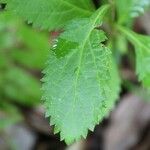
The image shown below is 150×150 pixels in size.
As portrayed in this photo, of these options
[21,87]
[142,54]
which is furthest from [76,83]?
[21,87]

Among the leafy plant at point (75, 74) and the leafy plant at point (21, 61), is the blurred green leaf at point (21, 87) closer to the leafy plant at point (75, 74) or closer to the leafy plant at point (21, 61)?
the leafy plant at point (21, 61)

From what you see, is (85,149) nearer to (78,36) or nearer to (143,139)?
(143,139)

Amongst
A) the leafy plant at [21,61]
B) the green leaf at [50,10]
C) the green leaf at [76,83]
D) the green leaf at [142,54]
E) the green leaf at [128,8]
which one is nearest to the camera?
the green leaf at [76,83]

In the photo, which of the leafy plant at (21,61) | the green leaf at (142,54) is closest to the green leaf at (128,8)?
the green leaf at (142,54)

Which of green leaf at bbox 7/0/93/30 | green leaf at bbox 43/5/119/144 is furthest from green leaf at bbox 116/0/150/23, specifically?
green leaf at bbox 43/5/119/144

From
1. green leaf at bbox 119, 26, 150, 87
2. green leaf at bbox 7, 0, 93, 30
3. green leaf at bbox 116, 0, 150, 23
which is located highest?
green leaf at bbox 7, 0, 93, 30

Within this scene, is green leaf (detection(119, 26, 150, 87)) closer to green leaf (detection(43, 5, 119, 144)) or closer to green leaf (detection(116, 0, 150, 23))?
green leaf (detection(116, 0, 150, 23))

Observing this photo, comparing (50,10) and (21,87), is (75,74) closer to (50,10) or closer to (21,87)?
(50,10)
